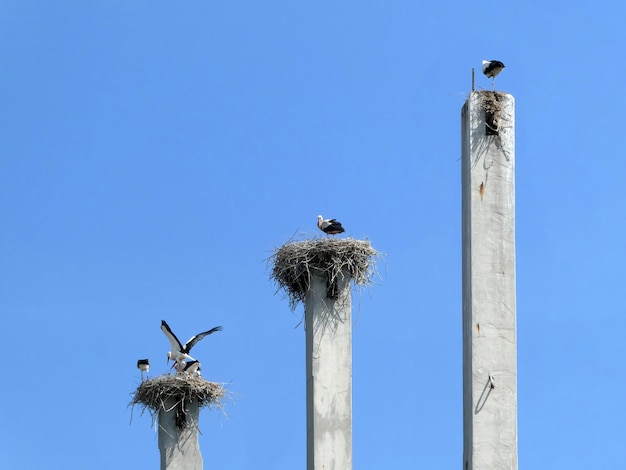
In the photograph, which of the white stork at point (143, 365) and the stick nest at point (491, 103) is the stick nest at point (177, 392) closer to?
the white stork at point (143, 365)

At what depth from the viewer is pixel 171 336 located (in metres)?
19.9

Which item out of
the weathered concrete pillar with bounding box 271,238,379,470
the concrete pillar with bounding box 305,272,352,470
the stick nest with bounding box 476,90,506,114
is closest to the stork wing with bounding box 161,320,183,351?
the weathered concrete pillar with bounding box 271,238,379,470

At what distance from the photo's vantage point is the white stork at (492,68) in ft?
47.2

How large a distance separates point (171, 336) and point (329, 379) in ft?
13.7

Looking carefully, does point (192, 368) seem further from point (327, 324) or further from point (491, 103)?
point (491, 103)

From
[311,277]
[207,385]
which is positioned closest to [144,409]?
[207,385]

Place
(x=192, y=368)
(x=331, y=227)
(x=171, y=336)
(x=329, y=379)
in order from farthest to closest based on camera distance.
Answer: (x=171, y=336) < (x=192, y=368) < (x=331, y=227) < (x=329, y=379)

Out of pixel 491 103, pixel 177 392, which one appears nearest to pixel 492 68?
pixel 491 103

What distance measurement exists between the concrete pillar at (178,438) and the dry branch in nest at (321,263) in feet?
6.73

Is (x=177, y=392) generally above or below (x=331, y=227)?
below

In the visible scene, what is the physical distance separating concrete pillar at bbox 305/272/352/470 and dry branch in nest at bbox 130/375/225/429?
2439 mm

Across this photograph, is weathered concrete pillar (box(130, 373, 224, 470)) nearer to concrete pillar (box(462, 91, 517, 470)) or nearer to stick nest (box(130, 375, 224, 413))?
stick nest (box(130, 375, 224, 413))

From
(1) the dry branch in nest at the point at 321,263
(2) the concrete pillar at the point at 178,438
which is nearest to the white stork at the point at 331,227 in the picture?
(1) the dry branch in nest at the point at 321,263

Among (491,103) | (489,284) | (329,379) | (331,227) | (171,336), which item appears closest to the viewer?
(489,284)
